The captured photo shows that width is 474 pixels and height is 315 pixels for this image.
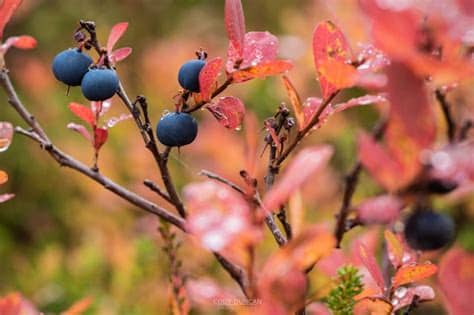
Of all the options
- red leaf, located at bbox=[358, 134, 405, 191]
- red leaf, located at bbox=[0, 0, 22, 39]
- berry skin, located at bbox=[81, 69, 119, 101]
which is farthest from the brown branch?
red leaf, located at bbox=[0, 0, 22, 39]

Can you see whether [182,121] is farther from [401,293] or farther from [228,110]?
[401,293]

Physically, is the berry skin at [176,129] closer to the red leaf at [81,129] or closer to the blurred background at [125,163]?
the red leaf at [81,129]

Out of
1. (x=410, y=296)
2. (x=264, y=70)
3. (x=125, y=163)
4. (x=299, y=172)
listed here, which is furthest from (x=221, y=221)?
(x=125, y=163)

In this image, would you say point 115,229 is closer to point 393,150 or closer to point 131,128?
point 131,128

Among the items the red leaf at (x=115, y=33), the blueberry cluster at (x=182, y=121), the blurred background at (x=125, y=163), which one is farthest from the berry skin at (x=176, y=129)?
the blurred background at (x=125, y=163)

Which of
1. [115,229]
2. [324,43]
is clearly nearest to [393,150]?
[324,43]
